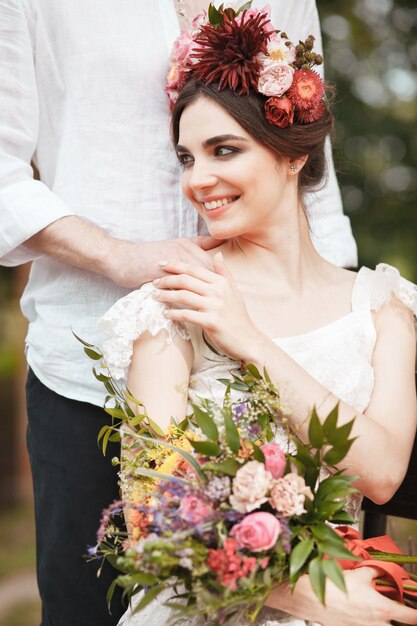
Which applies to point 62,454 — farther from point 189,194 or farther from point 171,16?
point 171,16

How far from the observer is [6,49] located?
84.8 inches

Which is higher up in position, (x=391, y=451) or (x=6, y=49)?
(x=6, y=49)

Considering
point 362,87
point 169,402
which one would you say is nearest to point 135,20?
point 169,402

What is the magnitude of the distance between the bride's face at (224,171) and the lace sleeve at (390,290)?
1.25 ft

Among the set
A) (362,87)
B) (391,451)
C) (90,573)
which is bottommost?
(90,573)

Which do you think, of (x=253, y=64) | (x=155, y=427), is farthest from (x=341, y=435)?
(x=253, y=64)

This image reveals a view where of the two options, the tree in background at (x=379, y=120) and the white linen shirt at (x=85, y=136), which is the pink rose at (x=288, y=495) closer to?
the white linen shirt at (x=85, y=136)

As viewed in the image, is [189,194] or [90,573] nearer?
[189,194]

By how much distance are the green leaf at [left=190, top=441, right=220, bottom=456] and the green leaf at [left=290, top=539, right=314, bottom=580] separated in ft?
0.73

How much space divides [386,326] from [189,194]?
24.4 inches

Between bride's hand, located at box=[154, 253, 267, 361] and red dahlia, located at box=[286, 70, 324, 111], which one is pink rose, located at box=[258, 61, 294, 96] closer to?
red dahlia, located at box=[286, 70, 324, 111]

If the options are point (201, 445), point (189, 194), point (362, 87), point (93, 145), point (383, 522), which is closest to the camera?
point (201, 445)

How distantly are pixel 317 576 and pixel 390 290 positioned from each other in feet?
3.23

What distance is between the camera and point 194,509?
1.46m
